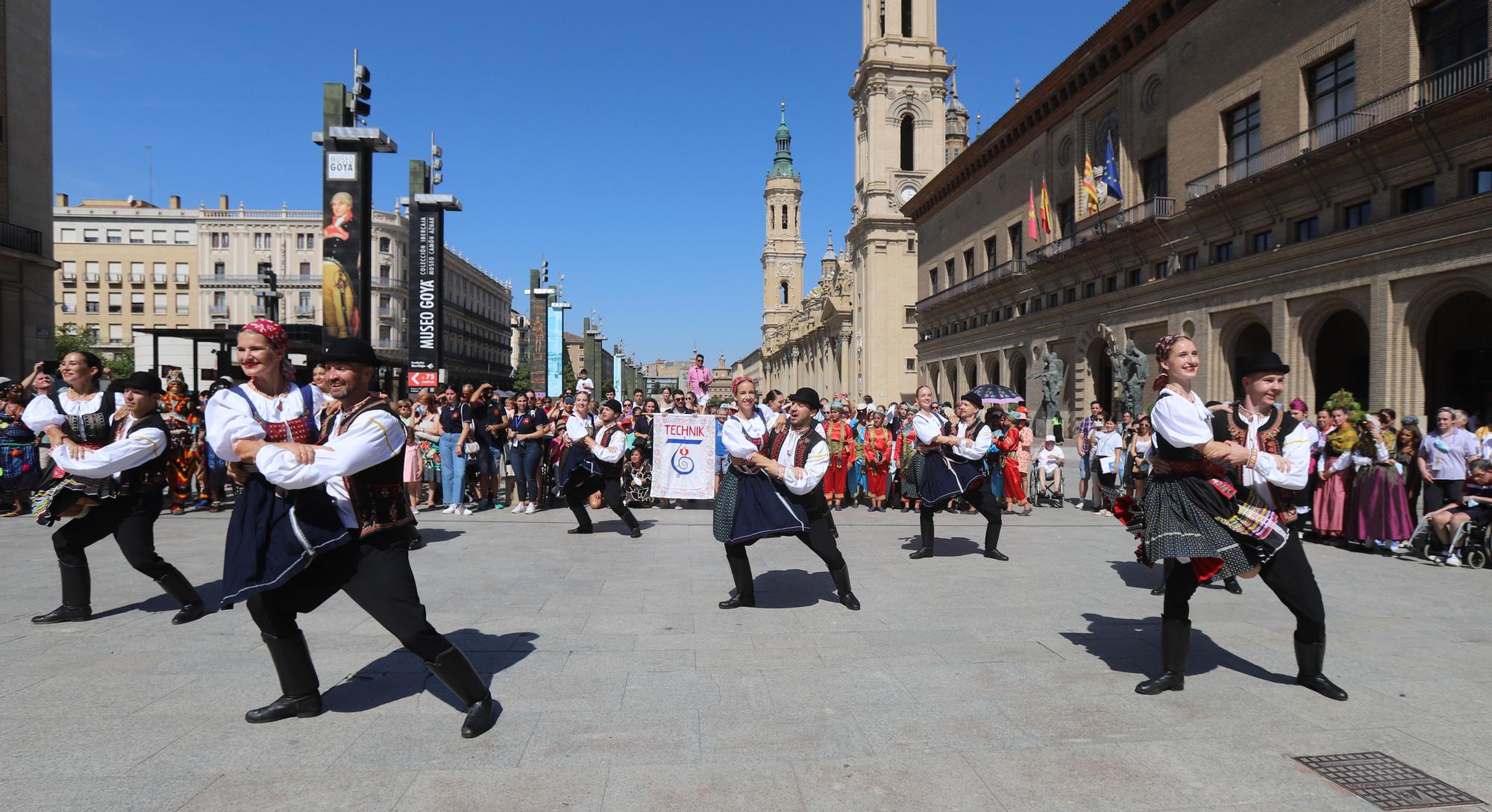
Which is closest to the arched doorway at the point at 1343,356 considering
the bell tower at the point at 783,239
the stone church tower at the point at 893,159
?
the stone church tower at the point at 893,159

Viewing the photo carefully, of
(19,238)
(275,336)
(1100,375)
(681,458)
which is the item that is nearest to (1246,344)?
(1100,375)

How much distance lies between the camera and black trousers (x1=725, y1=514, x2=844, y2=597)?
21.2 feet

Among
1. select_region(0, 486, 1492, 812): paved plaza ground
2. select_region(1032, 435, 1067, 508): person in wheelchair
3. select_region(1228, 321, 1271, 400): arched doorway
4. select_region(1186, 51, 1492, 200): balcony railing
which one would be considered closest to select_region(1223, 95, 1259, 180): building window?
select_region(1186, 51, 1492, 200): balcony railing

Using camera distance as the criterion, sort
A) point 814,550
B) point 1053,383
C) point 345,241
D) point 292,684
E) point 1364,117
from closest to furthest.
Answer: point 292,684 → point 814,550 → point 345,241 → point 1364,117 → point 1053,383

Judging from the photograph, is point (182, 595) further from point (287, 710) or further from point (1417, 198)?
point (1417, 198)

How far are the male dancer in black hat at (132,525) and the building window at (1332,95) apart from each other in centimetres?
2560

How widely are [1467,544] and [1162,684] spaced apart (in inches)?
276

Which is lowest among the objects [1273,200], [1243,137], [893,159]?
[1273,200]

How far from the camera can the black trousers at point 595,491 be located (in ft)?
32.8

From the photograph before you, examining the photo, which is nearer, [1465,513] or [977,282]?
[1465,513]

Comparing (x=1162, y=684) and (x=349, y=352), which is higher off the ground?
(x=349, y=352)

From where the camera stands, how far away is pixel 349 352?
3904mm

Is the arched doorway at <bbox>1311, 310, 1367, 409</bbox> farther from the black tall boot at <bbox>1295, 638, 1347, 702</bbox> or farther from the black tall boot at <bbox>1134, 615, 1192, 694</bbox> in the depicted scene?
the black tall boot at <bbox>1134, 615, 1192, 694</bbox>

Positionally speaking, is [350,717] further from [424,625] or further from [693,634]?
[693,634]
